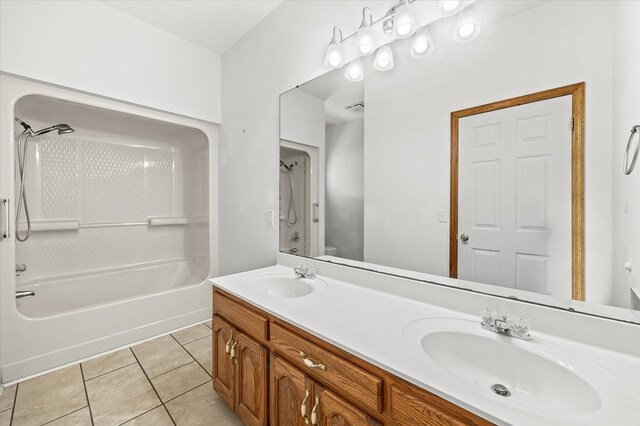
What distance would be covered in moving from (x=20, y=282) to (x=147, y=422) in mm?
1902

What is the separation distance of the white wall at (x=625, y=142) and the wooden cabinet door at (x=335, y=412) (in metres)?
0.88

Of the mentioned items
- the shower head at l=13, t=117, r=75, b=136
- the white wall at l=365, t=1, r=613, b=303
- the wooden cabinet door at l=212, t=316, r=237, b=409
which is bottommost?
the wooden cabinet door at l=212, t=316, r=237, b=409

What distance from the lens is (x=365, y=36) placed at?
4.76 feet

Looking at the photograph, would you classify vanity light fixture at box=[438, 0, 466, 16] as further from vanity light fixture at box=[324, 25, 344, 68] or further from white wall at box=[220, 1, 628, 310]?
vanity light fixture at box=[324, 25, 344, 68]

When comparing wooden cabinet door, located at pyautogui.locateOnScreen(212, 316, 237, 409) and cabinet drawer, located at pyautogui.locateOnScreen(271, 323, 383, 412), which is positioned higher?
cabinet drawer, located at pyautogui.locateOnScreen(271, 323, 383, 412)

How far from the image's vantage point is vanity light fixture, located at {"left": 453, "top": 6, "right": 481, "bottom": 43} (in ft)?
3.65

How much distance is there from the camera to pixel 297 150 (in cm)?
190

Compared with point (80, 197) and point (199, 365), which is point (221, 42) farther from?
point (199, 365)

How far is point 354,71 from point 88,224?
2854 millimetres

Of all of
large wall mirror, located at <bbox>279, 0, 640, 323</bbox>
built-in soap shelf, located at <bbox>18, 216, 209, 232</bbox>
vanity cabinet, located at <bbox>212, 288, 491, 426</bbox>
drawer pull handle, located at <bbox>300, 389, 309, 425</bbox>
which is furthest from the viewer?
built-in soap shelf, located at <bbox>18, 216, 209, 232</bbox>

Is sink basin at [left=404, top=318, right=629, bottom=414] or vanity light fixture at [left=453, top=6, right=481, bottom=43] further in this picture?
vanity light fixture at [left=453, top=6, right=481, bottom=43]

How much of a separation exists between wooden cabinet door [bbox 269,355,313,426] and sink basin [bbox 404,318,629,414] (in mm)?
432

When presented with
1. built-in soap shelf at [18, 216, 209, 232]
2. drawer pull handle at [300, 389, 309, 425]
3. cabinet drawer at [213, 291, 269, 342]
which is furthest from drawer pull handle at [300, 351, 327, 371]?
built-in soap shelf at [18, 216, 209, 232]

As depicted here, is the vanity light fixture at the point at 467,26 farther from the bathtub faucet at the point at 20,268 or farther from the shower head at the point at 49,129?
the bathtub faucet at the point at 20,268
